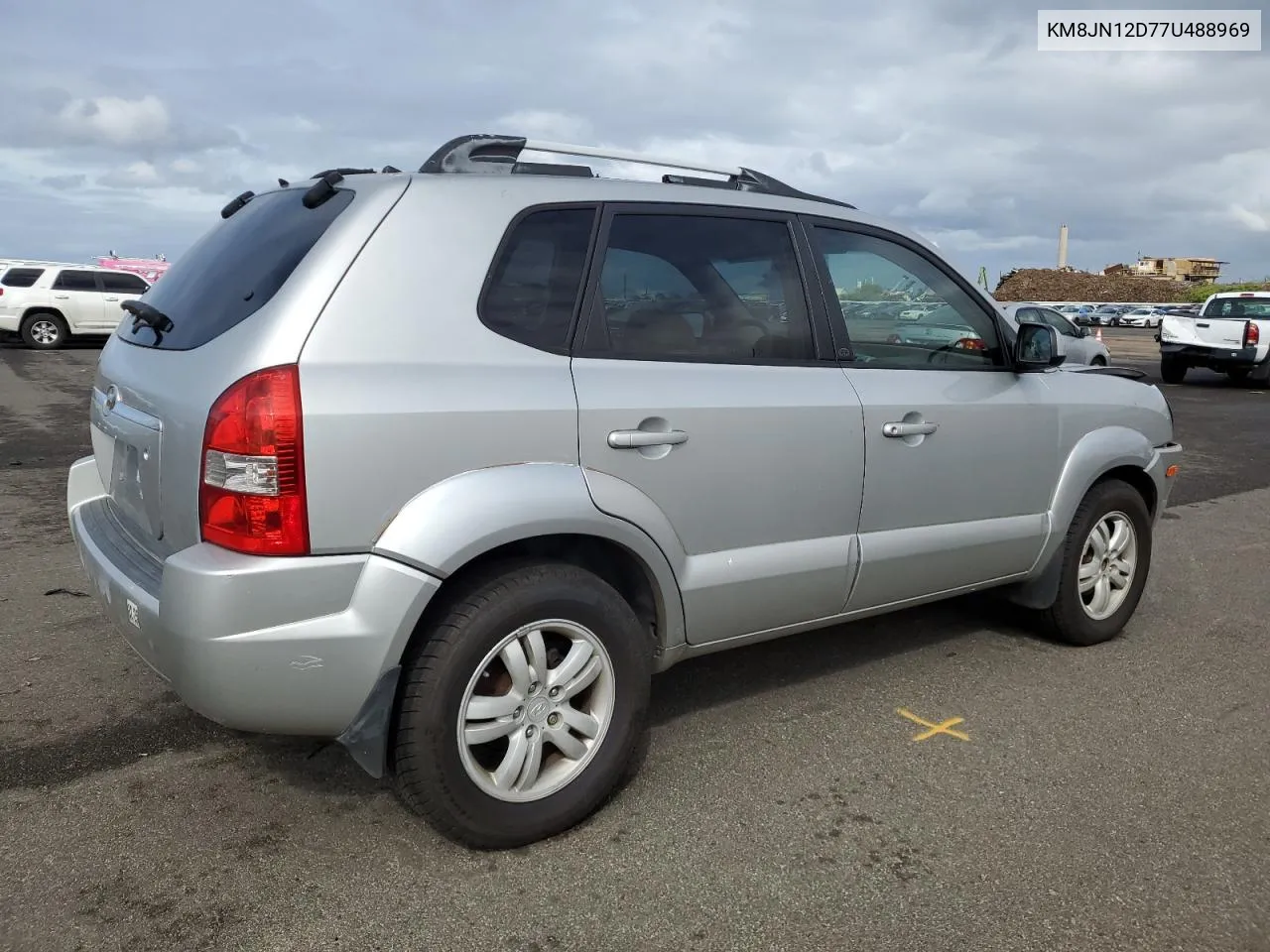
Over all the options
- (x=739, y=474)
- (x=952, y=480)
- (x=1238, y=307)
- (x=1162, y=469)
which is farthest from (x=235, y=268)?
(x=1238, y=307)

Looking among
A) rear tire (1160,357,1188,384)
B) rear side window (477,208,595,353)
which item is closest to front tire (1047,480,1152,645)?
rear side window (477,208,595,353)

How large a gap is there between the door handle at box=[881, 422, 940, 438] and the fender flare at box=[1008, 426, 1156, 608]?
2.79 feet

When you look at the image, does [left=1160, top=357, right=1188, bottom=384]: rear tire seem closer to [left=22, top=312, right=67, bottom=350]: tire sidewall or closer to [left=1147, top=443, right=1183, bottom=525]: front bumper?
[left=1147, top=443, right=1183, bottom=525]: front bumper

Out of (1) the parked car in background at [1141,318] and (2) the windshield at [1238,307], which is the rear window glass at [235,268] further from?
(1) the parked car in background at [1141,318]

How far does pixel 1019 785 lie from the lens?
10.6 feet

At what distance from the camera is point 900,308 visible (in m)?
3.76

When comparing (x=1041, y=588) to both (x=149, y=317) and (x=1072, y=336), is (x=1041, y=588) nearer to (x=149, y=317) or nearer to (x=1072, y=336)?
(x=149, y=317)

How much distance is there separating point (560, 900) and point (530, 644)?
2.06 ft

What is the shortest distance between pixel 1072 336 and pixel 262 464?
17.9 meters

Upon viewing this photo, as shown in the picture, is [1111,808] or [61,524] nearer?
[1111,808]

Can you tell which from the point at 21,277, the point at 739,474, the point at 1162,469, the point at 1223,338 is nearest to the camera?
the point at 739,474

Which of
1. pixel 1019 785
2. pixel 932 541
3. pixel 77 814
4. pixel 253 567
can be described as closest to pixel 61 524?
pixel 77 814

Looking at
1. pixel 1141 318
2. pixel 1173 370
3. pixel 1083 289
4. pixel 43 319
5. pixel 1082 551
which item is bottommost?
pixel 1082 551

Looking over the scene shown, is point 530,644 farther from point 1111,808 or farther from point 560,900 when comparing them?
point 1111,808
